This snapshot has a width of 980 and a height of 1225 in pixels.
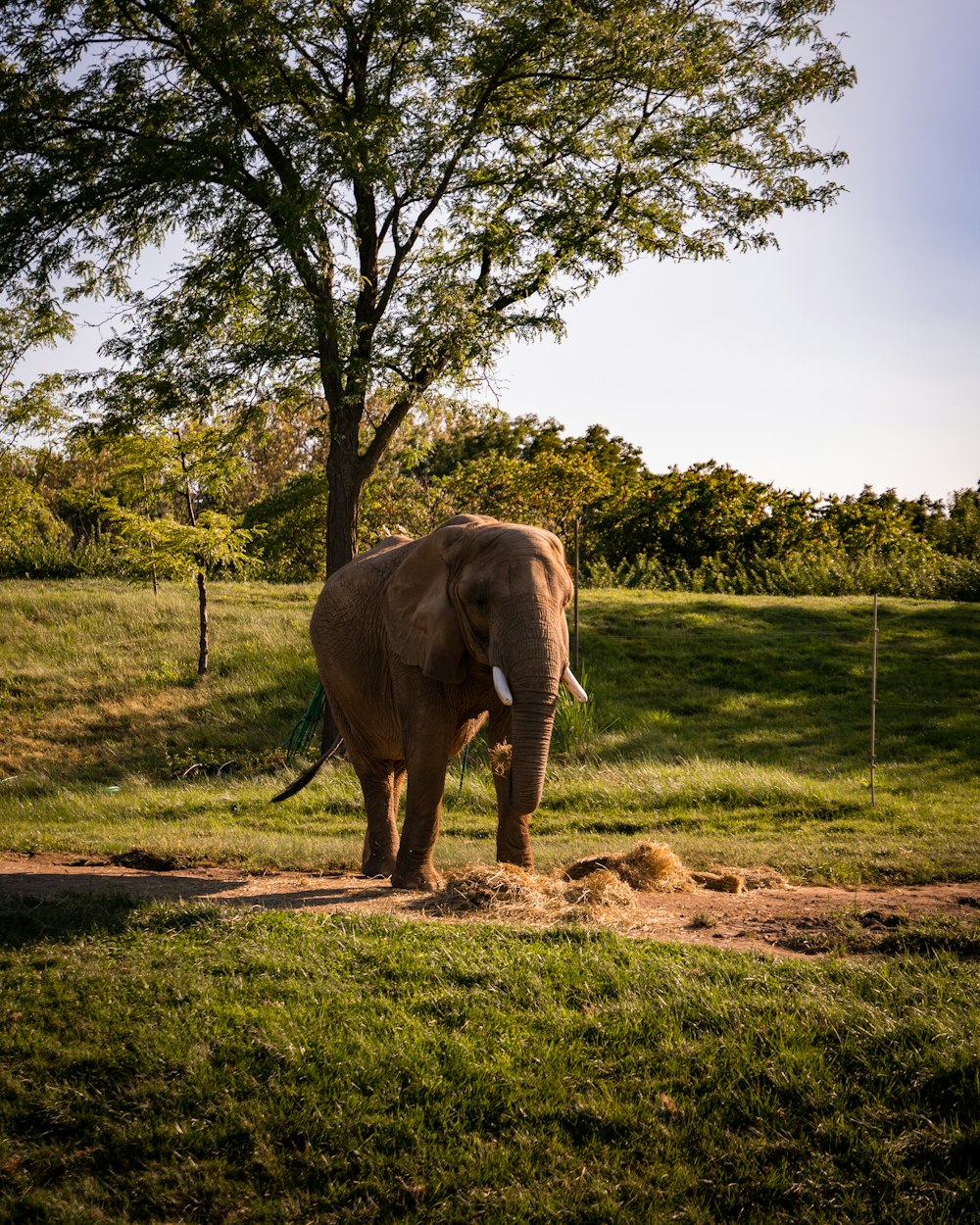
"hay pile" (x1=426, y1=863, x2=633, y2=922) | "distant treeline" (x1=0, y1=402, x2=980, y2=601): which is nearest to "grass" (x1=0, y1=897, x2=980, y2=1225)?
"hay pile" (x1=426, y1=863, x2=633, y2=922)

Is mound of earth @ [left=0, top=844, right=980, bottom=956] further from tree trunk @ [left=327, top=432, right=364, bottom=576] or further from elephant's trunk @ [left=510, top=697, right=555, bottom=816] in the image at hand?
tree trunk @ [left=327, top=432, right=364, bottom=576]

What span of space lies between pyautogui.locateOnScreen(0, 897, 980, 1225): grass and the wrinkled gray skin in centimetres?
219

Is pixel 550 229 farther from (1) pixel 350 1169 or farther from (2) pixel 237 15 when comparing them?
(1) pixel 350 1169

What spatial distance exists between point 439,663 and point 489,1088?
4.07 m

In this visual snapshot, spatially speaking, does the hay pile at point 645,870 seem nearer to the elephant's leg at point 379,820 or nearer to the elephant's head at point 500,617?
the elephant's head at point 500,617

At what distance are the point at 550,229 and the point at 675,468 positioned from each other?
2218 centimetres

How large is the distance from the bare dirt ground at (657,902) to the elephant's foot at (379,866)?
0.19 m

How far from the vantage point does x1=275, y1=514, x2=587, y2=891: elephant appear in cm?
839

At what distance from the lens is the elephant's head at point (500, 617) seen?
8320 millimetres

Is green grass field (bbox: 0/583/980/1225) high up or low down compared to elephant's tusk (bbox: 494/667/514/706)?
down

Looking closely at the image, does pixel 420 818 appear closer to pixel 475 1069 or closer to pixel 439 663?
pixel 439 663

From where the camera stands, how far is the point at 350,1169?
5332 mm

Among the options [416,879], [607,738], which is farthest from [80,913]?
[607,738]

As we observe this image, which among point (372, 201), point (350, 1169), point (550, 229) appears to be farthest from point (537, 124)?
point (350, 1169)
